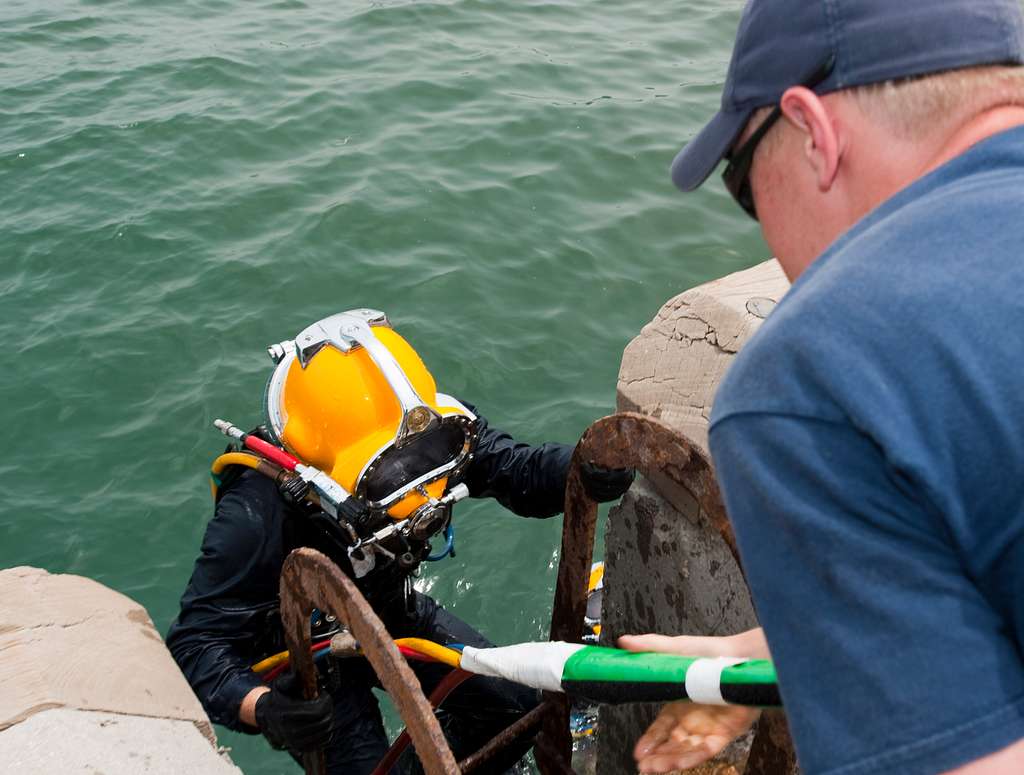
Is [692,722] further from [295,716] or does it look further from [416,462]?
[416,462]

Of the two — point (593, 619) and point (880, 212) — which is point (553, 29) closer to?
point (593, 619)

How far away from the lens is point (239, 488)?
3.18m

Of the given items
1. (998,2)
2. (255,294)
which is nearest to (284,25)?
(255,294)

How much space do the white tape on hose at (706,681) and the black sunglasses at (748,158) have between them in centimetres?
69

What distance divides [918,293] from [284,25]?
369 inches

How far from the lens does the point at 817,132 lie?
1.27 m

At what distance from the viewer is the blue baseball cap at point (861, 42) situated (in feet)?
4.01

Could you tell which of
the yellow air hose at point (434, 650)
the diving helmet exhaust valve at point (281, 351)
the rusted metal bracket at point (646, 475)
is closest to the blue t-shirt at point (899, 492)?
the rusted metal bracket at point (646, 475)

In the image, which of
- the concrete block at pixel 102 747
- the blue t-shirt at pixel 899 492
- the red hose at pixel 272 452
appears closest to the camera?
the blue t-shirt at pixel 899 492

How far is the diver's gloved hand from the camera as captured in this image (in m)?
2.57

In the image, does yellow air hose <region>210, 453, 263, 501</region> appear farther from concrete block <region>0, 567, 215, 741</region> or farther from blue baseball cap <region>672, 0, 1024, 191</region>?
blue baseball cap <region>672, 0, 1024, 191</region>

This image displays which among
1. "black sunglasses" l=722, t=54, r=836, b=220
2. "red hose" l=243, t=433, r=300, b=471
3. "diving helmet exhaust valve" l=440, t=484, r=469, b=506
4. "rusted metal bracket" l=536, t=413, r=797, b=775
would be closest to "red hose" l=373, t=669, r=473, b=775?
"rusted metal bracket" l=536, t=413, r=797, b=775

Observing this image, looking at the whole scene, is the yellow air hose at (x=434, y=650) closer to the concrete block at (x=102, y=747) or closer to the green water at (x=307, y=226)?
the concrete block at (x=102, y=747)

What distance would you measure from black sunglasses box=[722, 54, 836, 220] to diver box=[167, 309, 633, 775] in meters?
1.32
